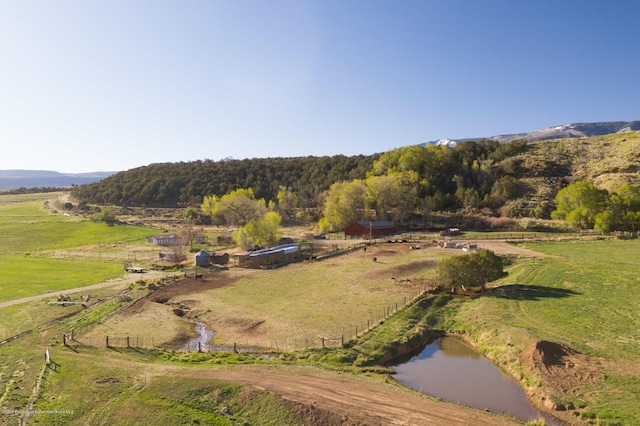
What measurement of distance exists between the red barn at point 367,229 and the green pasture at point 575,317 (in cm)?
4226

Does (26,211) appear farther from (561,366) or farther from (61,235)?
(561,366)

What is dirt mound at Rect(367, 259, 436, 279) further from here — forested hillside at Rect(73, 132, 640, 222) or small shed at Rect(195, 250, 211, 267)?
forested hillside at Rect(73, 132, 640, 222)

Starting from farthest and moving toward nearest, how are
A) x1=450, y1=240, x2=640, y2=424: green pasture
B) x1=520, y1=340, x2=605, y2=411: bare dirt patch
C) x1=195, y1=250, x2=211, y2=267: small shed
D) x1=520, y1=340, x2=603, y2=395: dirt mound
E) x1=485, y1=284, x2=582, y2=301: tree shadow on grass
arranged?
x1=195, y1=250, x2=211, y2=267: small shed
x1=485, y1=284, x2=582, y2=301: tree shadow on grass
x1=520, y1=340, x2=603, y2=395: dirt mound
x1=520, y1=340, x2=605, y2=411: bare dirt patch
x1=450, y1=240, x2=640, y2=424: green pasture

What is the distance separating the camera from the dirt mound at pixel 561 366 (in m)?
24.6

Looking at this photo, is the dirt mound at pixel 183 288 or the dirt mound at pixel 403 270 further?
the dirt mound at pixel 403 270

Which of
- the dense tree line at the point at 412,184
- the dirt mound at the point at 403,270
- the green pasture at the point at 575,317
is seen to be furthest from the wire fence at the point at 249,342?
the dense tree line at the point at 412,184

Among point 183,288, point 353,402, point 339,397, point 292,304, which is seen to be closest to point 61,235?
point 183,288

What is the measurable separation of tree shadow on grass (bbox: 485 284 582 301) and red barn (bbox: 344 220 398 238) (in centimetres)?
4919

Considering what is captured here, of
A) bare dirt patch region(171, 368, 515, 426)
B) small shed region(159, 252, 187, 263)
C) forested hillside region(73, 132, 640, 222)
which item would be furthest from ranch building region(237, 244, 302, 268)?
forested hillside region(73, 132, 640, 222)

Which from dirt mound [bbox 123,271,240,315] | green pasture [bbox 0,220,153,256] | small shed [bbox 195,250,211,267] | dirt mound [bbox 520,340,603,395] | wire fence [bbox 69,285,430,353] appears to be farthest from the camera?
green pasture [bbox 0,220,153,256]

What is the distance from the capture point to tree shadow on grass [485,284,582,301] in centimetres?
4109

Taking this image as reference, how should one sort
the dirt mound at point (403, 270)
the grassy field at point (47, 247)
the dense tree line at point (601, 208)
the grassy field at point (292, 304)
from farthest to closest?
the dense tree line at point (601, 208) → the dirt mound at point (403, 270) → the grassy field at point (47, 247) → the grassy field at point (292, 304)

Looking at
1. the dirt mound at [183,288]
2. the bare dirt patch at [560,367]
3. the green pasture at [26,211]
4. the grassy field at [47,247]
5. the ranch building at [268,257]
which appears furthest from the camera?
the green pasture at [26,211]

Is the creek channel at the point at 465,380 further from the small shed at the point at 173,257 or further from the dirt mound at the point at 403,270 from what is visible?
the small shed at the point at 173,257
